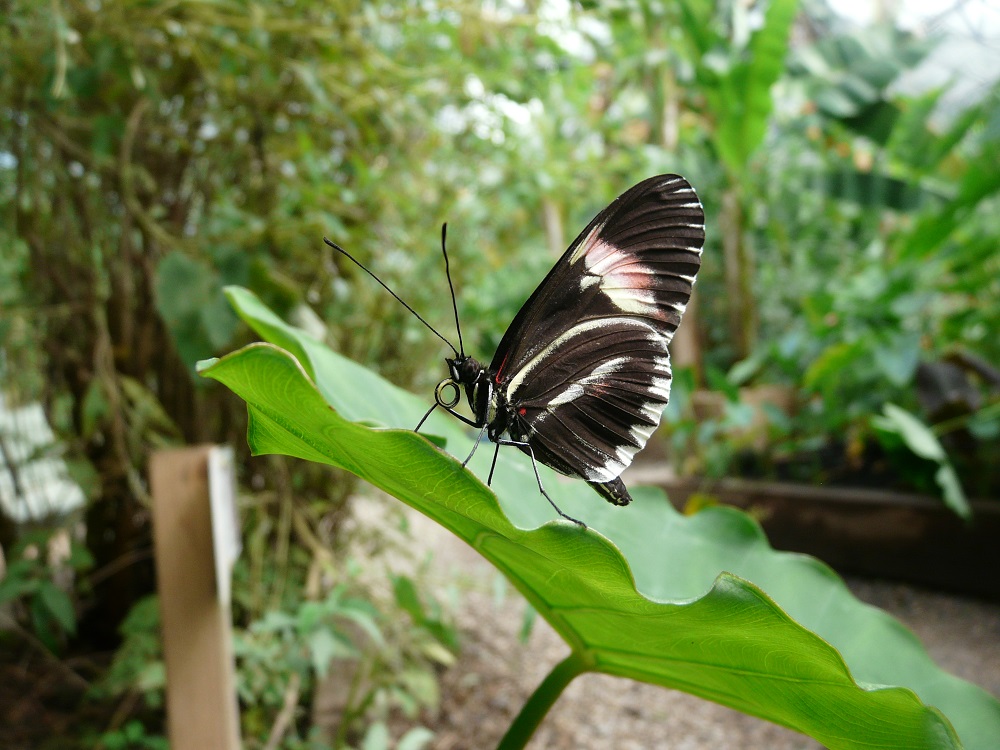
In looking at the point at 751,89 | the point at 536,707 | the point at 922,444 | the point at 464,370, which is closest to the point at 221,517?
the point at 464,370

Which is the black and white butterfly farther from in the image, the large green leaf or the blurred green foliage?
the blurred green foliage

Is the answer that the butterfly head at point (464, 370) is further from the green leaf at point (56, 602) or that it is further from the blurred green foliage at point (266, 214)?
the green leaf at point (56, 602)

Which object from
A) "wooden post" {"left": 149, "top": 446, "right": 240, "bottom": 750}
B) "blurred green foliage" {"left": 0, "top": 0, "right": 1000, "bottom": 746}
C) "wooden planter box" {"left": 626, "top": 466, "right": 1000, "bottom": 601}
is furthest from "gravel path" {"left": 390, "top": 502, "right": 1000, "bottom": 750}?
"wooden post" {"left": 149, "top": 446, "right": 240, "bottom": 750}

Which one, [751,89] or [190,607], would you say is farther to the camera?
[751,89]

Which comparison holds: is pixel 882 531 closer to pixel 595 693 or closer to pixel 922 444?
pixel 922 444

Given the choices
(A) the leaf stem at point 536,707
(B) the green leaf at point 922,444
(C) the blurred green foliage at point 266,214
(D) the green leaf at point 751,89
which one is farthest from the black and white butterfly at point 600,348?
(D) the green leaf at point 751,89

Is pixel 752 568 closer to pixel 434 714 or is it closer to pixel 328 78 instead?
pixel 434 714

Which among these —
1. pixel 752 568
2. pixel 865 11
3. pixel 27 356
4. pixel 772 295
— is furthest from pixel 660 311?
pixel 865 11
